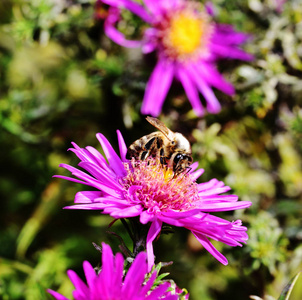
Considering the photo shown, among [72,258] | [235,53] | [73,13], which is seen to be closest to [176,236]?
[72,258]

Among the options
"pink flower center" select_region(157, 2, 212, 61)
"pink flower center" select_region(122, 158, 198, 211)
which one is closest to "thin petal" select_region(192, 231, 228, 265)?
"pink flower center" select_region(122, 158, 198, 211)

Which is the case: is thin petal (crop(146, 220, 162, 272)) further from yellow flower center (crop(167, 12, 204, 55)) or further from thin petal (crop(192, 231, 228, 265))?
yellow flower center (crop(167, 12, 204, 55))

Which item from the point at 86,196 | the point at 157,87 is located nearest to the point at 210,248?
the point at 86,196

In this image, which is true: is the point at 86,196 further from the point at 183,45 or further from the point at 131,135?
the point at 183,45

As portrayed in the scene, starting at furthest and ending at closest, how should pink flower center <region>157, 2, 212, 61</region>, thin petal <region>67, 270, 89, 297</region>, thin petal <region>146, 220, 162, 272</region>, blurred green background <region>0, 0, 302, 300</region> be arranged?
1. pink flower center <region>157, 2, 212, 61</region>
2. blurred green background <region>0, 0, 302, 300</region>
3. thin petal <region>146, 220, 162, 272</region>
4. thin petal <region>67, 270, 89, 297</region>

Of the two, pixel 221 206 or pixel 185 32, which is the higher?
pixel 185 32

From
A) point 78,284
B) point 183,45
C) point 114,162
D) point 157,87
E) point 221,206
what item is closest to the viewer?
point 78,284

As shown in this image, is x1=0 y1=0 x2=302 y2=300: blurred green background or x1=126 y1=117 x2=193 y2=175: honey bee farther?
x1=0 y1=0 x2=302 y2=300: blurred green background

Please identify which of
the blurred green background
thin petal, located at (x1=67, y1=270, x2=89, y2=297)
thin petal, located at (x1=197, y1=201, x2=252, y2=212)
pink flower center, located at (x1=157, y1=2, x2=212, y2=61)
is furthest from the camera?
pink flower center, located at (x1=157, y1=2, x2=212, y2=61)
